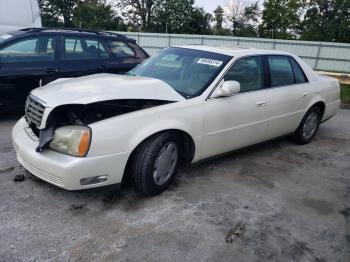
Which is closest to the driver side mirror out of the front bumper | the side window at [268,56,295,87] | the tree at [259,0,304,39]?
the side window at [268,56,295,87]

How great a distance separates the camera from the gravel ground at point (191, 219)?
105 inches

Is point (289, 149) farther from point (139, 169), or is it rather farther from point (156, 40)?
point (156, 40)

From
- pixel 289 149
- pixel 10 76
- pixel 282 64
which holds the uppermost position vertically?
pixel 282 64

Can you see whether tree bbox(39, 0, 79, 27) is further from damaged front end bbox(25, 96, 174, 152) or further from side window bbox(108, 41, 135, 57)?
damaged front end bbox(25, 96, 174, 152)

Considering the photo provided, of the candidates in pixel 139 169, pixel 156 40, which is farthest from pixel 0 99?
pixel 156 40

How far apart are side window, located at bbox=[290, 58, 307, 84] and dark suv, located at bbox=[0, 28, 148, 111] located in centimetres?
319

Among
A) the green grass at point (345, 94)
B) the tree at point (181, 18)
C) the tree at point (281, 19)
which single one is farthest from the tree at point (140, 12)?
the green grass at point (345, 94)

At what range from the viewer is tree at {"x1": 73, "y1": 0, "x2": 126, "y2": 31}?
40.2m

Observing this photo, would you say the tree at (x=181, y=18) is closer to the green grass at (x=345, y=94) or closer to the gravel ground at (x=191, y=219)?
the green grass at (x=345, y=94)

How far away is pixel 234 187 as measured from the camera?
151 inches

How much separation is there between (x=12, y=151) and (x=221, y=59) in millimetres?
2892

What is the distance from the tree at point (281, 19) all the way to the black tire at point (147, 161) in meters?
38.1

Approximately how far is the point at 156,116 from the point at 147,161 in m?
0.44

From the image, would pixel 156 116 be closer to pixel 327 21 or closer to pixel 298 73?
pixel 298 73
